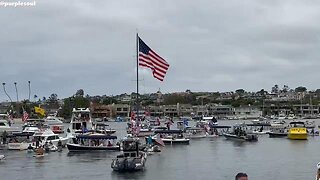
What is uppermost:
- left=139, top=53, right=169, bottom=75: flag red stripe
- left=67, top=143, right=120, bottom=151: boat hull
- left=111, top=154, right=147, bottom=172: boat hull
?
left=139, top=53, right=169, bottom=75: flag red stripe

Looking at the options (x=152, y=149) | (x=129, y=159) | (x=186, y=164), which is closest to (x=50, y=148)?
(x=152, y=149)

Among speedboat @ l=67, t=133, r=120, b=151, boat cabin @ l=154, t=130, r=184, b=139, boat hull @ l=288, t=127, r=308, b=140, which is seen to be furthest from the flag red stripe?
boat hull @ l=288, t=127, r=308, b=140

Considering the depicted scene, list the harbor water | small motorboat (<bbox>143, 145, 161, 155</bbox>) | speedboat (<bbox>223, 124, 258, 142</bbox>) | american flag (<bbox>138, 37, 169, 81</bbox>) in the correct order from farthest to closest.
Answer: speedboat (<bbox>223, 124, 258, 142</bbox>) < small motorboat (<bbox>143, 145, 161, 155</bbox>) < the harbor water < american flag (<bbox>138, 37, 169, 81</bbox>)

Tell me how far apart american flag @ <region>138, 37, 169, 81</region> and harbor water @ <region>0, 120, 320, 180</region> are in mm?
10014

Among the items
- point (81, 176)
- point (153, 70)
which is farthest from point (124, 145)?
point (153, 70)

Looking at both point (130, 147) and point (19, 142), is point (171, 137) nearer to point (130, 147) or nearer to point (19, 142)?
point (19, 142)

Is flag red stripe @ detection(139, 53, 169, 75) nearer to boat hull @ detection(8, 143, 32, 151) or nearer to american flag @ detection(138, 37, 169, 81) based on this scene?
american flag @ detection(138, 37, 169, 81)

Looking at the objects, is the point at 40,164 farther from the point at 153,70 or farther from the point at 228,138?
the point at 228,138

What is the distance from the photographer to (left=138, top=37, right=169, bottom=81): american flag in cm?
4412

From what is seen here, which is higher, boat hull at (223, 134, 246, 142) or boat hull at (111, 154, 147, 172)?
boat hull at (223, 134, 246, 142)

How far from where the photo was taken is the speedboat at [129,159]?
51531mm

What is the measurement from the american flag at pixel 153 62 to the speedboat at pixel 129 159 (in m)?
9.42

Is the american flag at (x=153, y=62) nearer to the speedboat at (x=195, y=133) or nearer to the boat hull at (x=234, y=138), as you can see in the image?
the boat hull at (x=234, y=138)

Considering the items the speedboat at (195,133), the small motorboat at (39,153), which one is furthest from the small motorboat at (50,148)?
the speedboat at (195,133)
